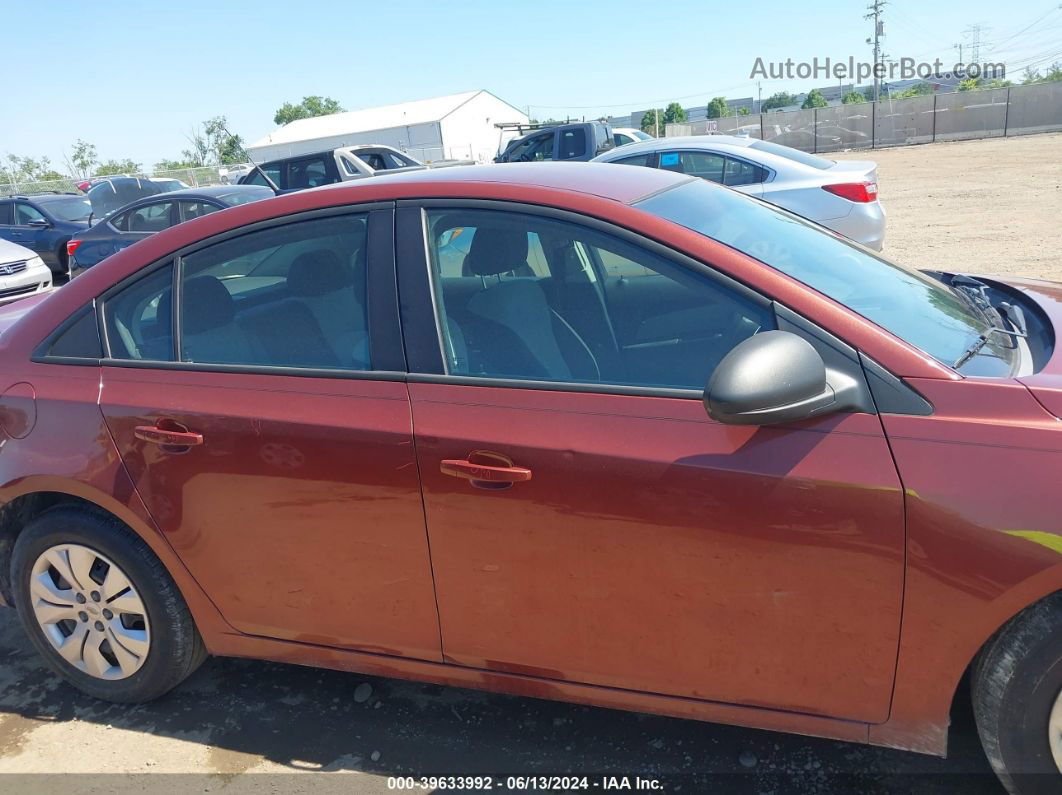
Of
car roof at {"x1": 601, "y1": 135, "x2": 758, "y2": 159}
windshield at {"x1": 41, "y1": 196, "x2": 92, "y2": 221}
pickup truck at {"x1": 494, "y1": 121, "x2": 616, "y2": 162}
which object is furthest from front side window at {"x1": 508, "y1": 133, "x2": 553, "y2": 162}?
windshield at {"x1": 41, "y1": 196, "x2": 92, "y2": 221}

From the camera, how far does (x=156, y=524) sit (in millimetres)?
2670

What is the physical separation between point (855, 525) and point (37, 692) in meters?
3.05

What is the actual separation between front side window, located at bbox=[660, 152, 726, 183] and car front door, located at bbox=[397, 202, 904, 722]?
7.43 m

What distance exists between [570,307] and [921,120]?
145 ft

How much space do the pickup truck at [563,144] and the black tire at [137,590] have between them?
1306cm

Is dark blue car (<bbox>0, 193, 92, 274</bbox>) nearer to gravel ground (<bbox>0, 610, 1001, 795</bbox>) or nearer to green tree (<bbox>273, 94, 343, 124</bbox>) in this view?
gravel ground (<bbox>0, 610, 1001, 795</bbox>)

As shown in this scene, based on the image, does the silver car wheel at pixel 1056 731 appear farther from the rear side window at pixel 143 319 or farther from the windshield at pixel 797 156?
the windshield at pixel 797 156

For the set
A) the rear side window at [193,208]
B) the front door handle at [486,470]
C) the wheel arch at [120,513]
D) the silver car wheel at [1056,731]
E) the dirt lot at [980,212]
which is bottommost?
the dirt lot at [980,212]

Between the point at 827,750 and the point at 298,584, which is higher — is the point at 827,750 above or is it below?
below

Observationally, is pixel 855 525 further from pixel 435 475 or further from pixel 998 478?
pixel 435 475

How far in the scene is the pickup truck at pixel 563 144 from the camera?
14861 mm

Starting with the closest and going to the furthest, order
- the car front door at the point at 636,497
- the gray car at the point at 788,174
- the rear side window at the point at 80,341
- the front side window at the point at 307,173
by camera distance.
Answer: the car front door at the point at 636,497
the rear side window at the point at 80,341
the gray car at the point at 788,174
the front side window at the point at 307,173

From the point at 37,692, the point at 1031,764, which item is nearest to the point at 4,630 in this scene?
the point at 37,692

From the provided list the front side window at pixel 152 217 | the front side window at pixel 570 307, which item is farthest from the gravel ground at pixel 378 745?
the front side window at pixel 152 217
